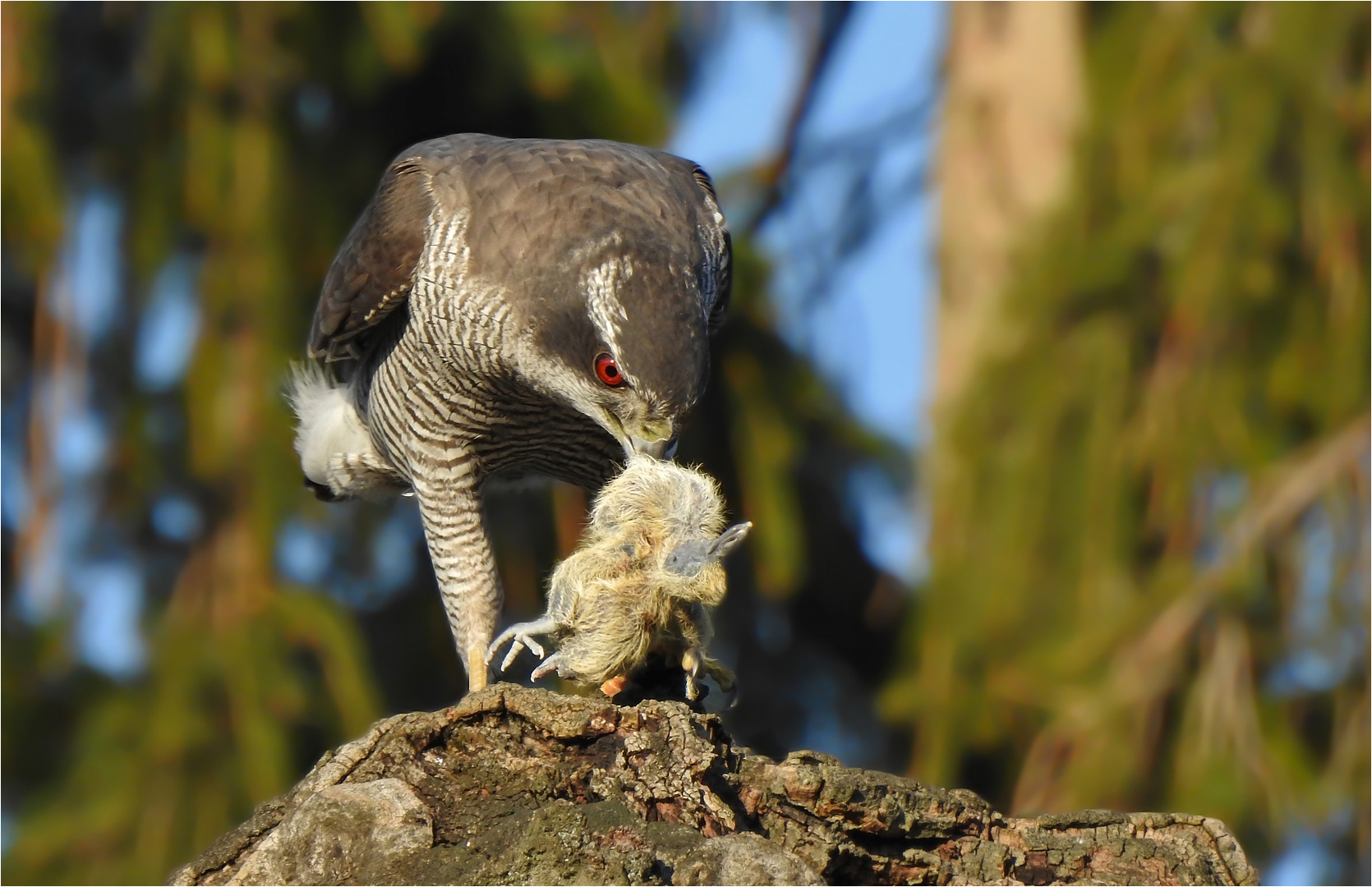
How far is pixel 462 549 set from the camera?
4.58 meters

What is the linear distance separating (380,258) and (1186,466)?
3.22m

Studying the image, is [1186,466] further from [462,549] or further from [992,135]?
[992,135]

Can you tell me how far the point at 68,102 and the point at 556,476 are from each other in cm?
306

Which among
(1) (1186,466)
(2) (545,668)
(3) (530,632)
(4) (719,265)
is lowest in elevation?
(2) (545,668)

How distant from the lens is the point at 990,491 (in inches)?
249

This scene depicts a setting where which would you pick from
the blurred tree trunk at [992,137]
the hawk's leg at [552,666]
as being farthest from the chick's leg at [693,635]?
the blurred tree trunk at [992,137]

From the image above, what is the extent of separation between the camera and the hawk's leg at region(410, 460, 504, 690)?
4.50 m

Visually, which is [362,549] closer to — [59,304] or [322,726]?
[322,726]

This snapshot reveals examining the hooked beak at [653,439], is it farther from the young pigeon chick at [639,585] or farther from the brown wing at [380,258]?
the brown wing at [380,258]

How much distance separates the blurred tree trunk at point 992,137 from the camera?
8625 mm

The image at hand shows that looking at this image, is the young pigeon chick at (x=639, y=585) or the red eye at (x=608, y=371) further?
the red eye at (x=608, y=371)

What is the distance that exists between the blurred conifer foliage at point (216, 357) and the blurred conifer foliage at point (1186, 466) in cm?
100

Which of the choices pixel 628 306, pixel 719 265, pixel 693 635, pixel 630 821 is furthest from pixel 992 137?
pixel 630 821

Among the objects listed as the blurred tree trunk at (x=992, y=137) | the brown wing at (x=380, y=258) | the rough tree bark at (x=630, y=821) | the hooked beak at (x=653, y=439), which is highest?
the blurred tree trunk at (x=992, y=137)
